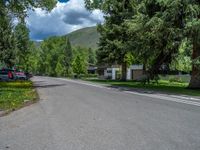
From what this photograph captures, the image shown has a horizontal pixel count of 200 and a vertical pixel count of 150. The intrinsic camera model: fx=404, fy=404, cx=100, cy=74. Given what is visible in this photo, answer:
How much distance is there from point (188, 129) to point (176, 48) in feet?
87.2

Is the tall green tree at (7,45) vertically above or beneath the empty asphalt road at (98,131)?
above

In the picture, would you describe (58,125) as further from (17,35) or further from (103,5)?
(17,35)

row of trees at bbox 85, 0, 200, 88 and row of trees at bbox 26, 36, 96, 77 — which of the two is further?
row of trees at bbox 26, 36, 96, 77

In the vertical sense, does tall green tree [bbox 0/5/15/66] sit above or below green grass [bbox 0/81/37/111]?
above

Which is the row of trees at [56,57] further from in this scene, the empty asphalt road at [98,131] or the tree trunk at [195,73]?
the empty asphalt road at [98,131]

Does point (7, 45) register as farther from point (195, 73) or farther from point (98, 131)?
point (98, 131)

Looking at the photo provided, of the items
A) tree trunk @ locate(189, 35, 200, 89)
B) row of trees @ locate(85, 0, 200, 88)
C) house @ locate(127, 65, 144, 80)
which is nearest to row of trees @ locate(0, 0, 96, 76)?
row of trees @ locate(85, 0, 200, 88)

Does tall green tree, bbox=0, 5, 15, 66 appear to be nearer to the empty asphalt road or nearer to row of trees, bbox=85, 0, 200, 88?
row of trees, bbox=85, 0, 200, 88

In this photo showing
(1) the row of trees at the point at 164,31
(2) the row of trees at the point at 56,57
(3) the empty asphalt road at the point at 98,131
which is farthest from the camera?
(2) the row of trees at the point at 56,57

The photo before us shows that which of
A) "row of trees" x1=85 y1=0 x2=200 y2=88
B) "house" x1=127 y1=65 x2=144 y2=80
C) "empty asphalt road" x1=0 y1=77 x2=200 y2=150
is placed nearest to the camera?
"empty asphalt road" x1=0 y1=77 x2=200 y2=150

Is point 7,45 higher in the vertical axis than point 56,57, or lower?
higher

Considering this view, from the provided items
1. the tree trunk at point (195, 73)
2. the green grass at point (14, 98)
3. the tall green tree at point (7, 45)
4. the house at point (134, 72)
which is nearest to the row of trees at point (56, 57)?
the house at point (134, 72)

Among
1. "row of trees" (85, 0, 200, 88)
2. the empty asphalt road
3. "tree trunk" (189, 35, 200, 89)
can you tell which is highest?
"row of trees" (85, 0, 200, 88)

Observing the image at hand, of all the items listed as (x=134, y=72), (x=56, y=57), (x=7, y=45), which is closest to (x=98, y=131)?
(x=7, y=45)
